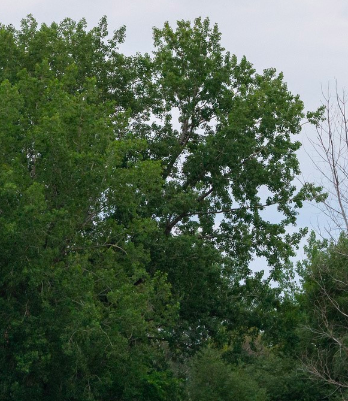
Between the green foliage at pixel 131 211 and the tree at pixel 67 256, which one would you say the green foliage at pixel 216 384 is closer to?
the green foliage at pixel 131 211

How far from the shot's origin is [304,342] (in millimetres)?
35281

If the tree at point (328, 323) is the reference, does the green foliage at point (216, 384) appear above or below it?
below

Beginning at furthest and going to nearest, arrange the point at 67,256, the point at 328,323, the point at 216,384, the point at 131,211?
the point at 328,323 < the point at 216,384 < the point at 131,211 < the point at 67,256

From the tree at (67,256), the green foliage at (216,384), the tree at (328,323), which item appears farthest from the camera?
the tree at (328,323)

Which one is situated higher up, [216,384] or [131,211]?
[131,211]

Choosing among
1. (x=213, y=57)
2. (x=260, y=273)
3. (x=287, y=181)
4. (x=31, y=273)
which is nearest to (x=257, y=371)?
(x=260, y=273)

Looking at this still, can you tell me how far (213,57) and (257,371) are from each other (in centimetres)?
1483

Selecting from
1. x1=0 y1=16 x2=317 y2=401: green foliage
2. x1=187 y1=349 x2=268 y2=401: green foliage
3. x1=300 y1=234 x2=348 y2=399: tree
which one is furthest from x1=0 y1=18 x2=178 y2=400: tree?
x1=300 y1=234 x2=348 y2=399: tree

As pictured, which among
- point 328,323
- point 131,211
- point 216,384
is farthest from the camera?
point 328,323

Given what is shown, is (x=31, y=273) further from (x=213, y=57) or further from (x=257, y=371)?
(x=257, y=371)

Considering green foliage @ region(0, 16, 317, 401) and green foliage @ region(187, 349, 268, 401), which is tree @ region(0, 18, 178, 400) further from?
green foliage @ region(187, 349, 268, 401)

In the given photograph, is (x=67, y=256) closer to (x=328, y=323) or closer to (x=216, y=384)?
(x=216, y=384)

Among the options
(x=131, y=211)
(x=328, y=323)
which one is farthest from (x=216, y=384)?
(x=131, y=211)

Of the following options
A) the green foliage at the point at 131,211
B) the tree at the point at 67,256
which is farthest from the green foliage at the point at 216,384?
the tree at the point at 67,256
